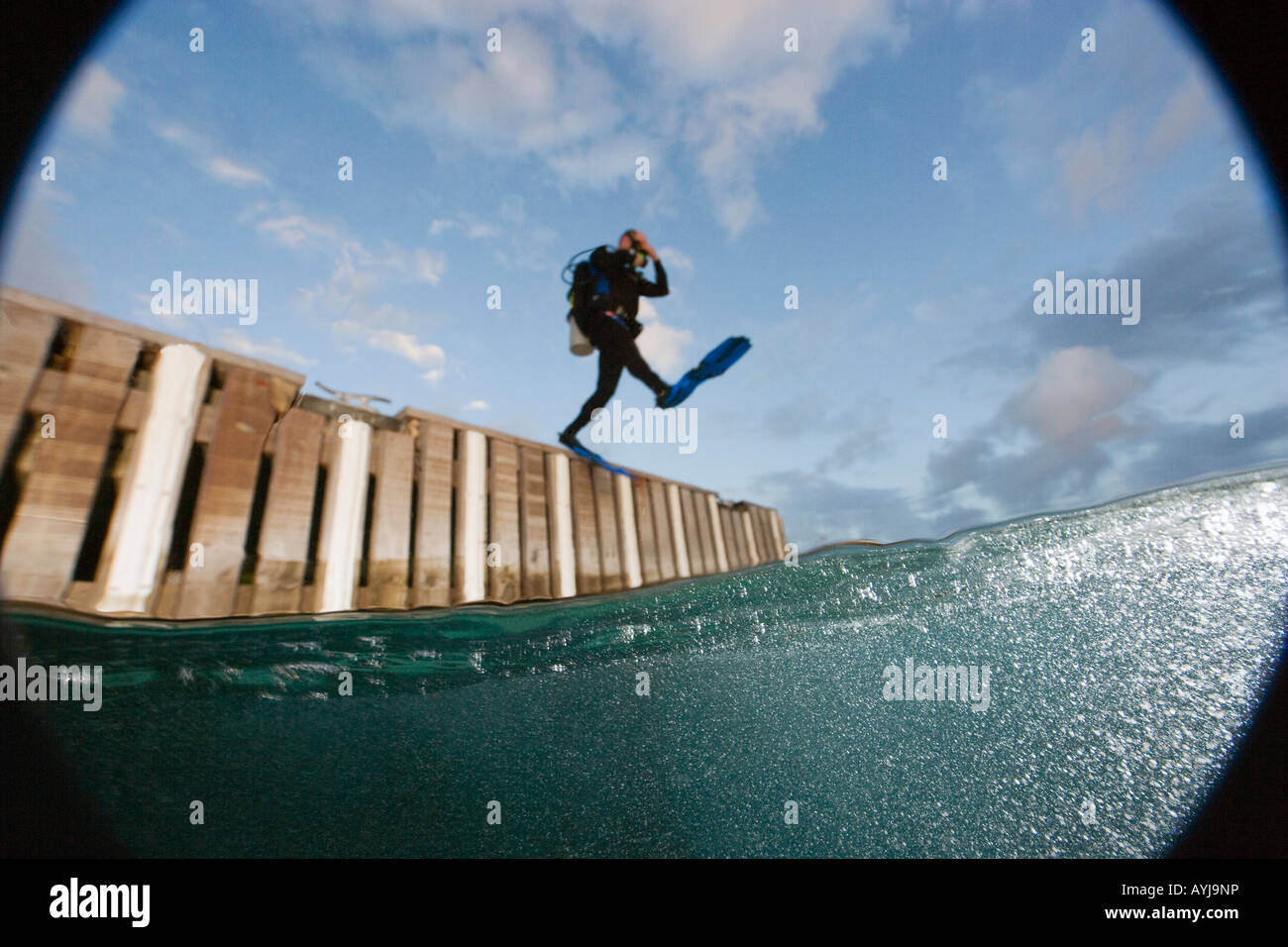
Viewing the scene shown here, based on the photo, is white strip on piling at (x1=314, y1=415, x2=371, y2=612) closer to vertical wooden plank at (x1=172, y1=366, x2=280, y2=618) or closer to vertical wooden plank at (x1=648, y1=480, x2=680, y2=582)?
vertical wooden plank at (x1=172, y1=366, x2=280, y2=618)

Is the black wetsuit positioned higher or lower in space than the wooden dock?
higher

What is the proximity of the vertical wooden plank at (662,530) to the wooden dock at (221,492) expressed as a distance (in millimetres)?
2372

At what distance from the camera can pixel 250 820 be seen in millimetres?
4480

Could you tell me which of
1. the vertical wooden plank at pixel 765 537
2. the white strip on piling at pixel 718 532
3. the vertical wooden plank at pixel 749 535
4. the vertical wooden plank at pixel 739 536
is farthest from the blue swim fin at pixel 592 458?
the vertical wooden plank at pixel 765 537

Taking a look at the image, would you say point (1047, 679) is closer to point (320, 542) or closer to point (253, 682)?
point (320, 542)

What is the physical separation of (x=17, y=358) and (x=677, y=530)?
9048 millimetres

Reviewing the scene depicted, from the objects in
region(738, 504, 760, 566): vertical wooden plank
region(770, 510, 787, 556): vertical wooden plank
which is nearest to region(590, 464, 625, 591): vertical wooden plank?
region(738, 504, 760, 566): vertical wooden plank

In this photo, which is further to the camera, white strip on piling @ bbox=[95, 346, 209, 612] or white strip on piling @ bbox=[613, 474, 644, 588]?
white strip on piling @ bbox=[613, 474, 644, 588]

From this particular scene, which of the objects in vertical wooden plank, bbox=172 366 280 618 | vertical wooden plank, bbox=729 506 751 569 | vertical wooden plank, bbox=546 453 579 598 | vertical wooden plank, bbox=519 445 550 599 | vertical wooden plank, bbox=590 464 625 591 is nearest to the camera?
vertical wooden plank, bbox=172 366 280 618

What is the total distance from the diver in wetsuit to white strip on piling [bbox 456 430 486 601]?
2471 mm

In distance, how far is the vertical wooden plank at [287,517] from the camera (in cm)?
503

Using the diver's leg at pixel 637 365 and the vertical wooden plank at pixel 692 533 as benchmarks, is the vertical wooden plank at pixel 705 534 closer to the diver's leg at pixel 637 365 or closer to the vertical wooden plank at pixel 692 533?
the vertical wooden plank at pixel 692 533

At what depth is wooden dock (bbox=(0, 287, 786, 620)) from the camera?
14.3 feet

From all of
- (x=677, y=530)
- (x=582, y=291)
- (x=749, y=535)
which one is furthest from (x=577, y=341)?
(x=749, y=535)
